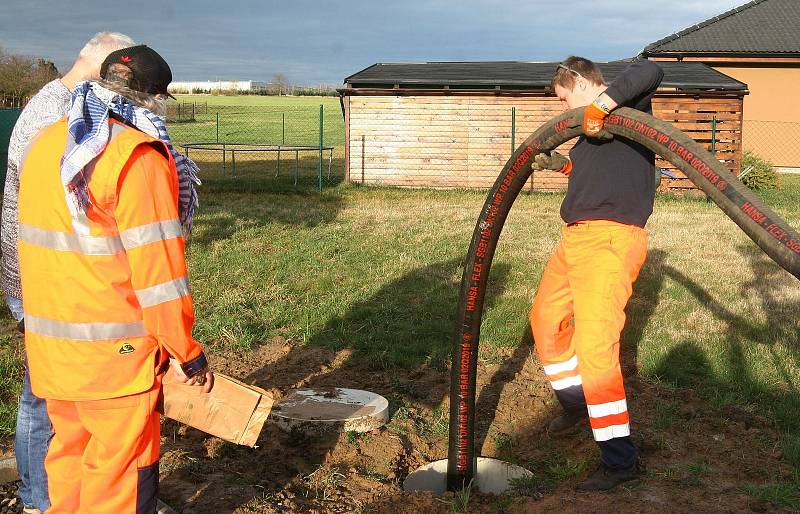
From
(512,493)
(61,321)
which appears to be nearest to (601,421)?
(512,493)

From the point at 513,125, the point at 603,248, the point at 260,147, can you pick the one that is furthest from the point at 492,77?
the point at 603,248

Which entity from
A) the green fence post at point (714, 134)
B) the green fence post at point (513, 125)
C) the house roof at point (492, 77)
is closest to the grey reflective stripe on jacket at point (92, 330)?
the house roof at point (492, 77)

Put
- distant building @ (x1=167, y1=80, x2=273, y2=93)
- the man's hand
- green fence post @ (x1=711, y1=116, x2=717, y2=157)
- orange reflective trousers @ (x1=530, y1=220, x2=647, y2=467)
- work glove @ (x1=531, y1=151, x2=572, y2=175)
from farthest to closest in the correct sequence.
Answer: distant building @ (x1=167, y1=80, x2=273, y2=93), green fence post @ (x1=711, y1=116, x2=717, y2=157), orange reflective trousers @ (x1=530, y1=220, x2=647, y2=467), work glove @ (x1=531, y1=151, x2=572, y2=175), the man's hand

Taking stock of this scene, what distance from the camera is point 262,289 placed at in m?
8.27

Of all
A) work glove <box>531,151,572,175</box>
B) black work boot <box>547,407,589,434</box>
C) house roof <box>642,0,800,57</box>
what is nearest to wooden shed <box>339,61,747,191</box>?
house roof <box>642,0,800,57</box>

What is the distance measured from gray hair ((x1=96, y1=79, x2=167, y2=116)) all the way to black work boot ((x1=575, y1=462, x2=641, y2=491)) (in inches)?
109

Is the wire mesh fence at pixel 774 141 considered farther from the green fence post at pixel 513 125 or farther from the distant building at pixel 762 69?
the green fence post at pixel 513 125

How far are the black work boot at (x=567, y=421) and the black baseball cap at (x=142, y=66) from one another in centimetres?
319

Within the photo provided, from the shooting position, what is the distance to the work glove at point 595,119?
323 cm

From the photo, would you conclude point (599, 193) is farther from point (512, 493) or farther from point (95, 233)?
point (95, 233)

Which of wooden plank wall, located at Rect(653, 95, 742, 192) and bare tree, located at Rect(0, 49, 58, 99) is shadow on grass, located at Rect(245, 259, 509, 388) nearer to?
wooden plank wall, located at Rect(653, 95, 742, 192)

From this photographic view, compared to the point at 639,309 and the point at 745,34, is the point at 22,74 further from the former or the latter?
the point at 639,309

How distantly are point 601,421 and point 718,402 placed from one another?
5.80ft

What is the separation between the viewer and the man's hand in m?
2.78
